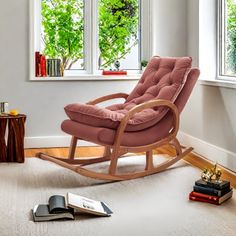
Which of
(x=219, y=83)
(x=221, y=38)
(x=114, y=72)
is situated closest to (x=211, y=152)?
(x=219, y=83)

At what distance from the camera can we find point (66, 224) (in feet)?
8.93

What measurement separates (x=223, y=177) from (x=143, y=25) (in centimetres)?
217

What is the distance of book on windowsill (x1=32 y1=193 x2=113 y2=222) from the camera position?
2783 mm

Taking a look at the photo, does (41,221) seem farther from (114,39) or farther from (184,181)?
(114,39)

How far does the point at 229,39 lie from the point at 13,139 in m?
2.14

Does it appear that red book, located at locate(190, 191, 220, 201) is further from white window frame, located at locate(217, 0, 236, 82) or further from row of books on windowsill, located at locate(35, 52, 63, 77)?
row of books on windowsill, located at locate(35, 52, 63, 77)

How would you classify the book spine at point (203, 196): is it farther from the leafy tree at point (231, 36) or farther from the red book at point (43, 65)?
the red book at point (43, 65)

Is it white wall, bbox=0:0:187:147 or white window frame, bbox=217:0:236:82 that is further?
white wall, bbox=0:0:187:147

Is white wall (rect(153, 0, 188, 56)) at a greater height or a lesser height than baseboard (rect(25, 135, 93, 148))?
greater

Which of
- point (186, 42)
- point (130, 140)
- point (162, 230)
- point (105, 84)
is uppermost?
point (186, 42)

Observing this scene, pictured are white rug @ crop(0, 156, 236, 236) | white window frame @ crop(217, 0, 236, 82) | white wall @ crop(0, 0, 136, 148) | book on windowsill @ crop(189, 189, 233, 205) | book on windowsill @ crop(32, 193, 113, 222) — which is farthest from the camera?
white wall @ crop(0, 0, 136, 148)

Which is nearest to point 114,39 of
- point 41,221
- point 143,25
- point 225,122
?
point 143,25

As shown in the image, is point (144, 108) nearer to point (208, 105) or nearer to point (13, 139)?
point (208, 105)

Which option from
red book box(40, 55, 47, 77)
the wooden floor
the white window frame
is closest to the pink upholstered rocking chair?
the wooden floor
